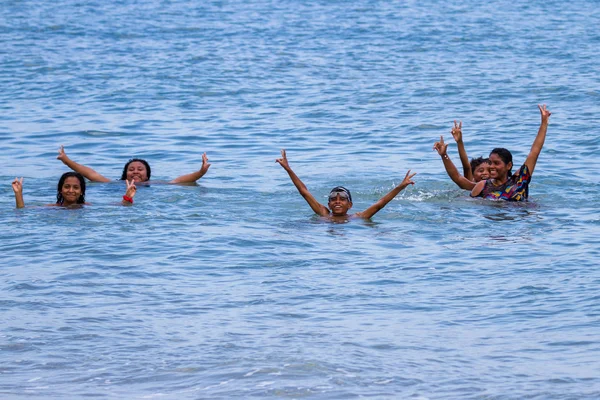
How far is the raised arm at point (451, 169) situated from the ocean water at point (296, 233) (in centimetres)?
30

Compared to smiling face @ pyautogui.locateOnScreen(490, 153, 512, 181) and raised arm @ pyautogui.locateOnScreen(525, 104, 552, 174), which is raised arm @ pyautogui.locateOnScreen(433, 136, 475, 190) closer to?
smiling face @ pyautogui.locateOnScreen(490, 153, 512, 181)

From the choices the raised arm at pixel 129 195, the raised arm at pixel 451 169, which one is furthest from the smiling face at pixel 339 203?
the raised arm at pixel 129 195

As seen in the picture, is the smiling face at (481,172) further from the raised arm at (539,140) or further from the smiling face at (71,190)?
the smiling face at (71,190)

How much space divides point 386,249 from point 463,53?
18130 mm

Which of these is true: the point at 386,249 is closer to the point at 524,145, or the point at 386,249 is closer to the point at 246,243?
the point at 246,243

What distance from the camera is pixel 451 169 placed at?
14.0 meters

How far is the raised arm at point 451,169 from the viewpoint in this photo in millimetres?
13656

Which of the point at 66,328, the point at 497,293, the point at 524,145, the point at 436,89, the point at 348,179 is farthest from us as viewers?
the point at 436,89

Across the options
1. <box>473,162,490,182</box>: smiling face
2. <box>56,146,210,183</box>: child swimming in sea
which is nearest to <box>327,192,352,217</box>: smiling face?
<box>473,162,490,182</box>: smiling face

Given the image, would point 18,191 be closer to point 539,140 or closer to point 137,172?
point 137,172

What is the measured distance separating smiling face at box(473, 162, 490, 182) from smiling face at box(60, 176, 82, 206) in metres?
5.45

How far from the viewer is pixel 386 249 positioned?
11.7 meters

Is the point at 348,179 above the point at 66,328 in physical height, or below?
above

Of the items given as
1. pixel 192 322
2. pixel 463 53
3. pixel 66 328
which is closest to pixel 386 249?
pixel 192 322
